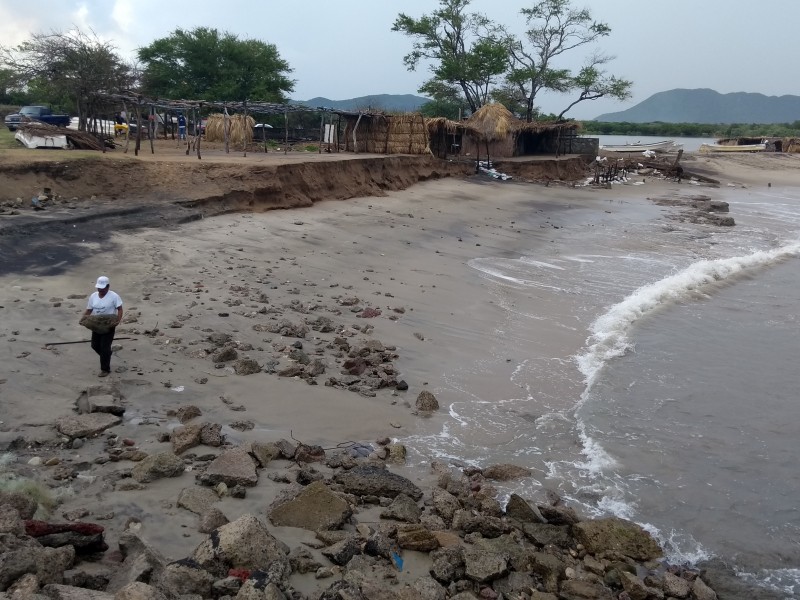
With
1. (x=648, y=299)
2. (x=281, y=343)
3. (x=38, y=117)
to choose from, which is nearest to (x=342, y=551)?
(x=281, y=343)

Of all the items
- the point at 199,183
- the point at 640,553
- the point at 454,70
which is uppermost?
the point at 454,70

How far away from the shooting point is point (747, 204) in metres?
33.1

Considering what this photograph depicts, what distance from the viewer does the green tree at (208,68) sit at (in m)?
36.2

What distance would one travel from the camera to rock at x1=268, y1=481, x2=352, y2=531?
17.4ft

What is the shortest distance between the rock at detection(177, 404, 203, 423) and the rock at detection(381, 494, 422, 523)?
8.00 feet

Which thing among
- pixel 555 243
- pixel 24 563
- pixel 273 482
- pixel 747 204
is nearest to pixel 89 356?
pixel 273 482

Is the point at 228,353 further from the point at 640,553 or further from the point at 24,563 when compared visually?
the point at 640,553

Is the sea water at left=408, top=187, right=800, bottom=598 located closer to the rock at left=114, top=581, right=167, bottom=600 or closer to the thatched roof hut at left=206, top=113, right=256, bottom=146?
the rock at left=114, top=581, right=167, bottom=600

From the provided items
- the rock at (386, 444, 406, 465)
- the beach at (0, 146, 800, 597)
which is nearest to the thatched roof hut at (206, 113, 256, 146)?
the beach at (0, 146, 800, 597)

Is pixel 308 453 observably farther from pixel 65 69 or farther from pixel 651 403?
pixel 65 69

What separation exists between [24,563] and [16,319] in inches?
226

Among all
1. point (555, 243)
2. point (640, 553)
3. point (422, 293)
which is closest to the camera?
point (640, 553)

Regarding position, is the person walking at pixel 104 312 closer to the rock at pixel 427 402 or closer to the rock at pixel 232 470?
the rock at pixel 232 470

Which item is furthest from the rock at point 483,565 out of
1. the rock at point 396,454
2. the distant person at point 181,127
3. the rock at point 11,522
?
the distant person at point 181,127
